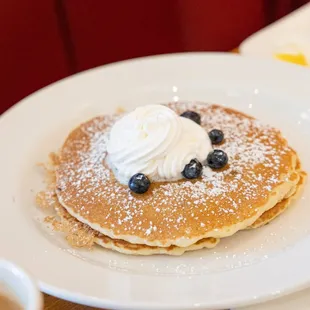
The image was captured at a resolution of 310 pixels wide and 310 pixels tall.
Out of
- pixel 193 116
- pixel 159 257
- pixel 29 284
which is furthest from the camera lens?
pixel 193 116

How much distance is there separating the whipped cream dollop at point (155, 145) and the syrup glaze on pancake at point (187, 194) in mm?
32

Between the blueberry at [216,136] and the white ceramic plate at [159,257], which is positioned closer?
the white ceramic plate at [159,257]

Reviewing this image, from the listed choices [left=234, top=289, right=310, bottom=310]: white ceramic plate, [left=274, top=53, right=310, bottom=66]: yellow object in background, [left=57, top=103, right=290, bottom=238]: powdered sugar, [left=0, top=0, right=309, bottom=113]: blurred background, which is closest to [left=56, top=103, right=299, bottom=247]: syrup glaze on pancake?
[left=57, top=103, right=290, bottom=238]: powdered sugar

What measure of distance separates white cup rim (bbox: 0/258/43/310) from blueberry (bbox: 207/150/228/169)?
64 centimetres

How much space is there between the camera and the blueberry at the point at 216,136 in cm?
127

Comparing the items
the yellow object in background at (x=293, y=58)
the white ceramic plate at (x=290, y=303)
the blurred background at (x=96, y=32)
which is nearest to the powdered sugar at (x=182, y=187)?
the white ceramic plate at (x=290, y=303)

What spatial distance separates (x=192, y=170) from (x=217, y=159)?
0.07 meters

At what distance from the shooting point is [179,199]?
1.11 meters

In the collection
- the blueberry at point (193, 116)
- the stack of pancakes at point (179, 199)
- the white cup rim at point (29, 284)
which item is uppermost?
the white cup rim at point (29, 284)

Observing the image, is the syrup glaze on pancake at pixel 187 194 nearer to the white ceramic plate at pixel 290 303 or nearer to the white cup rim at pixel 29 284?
the white ceramic plate at pixel 290 303

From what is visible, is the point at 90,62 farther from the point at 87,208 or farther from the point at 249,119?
the point at 87,208

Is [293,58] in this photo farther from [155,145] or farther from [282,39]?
[155,145]

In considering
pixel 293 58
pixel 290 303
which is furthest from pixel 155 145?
pixel 293 58

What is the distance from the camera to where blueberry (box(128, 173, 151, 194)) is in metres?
1.12
